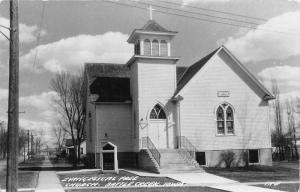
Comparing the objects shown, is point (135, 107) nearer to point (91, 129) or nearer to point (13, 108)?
point (91, 129)

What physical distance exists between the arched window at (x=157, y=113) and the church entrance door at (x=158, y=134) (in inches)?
15.0

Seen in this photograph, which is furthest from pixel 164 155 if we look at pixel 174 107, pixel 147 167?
pixel 174 107

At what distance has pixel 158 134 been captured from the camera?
31.8 metres

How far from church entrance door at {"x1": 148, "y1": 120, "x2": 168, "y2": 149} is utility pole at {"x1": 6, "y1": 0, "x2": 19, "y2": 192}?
1965 centimetres

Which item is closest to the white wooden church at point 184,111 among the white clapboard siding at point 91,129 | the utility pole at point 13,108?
the white clapboard siding at point 91,129

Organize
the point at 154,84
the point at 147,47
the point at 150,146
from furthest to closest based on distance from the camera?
1. the point at 147,47
2. the point at 154,84
3. the point at 150,146

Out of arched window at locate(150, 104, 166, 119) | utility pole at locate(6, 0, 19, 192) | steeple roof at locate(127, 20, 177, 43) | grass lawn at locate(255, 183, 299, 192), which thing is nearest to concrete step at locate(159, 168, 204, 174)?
arched window at locate(150, 104, 166, 119)

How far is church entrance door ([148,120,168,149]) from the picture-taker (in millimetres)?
31672

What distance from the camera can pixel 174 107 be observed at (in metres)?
32.1

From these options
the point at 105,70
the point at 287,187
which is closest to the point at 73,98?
the point at 105,70

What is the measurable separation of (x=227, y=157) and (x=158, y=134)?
5315mm

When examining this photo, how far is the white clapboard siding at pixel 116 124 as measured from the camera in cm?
3350

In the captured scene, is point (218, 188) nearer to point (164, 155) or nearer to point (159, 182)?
point (159, 182)

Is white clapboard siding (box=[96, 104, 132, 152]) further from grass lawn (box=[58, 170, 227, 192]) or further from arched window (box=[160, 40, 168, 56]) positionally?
grass lawn (box=[58, 170, 227, 192])
